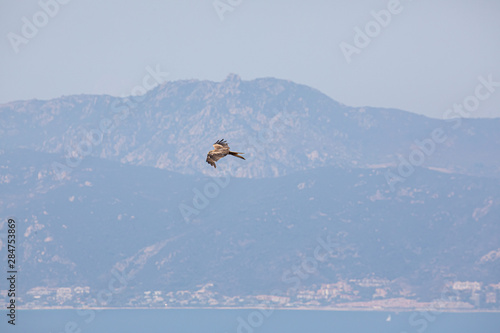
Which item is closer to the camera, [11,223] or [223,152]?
[223,152]
